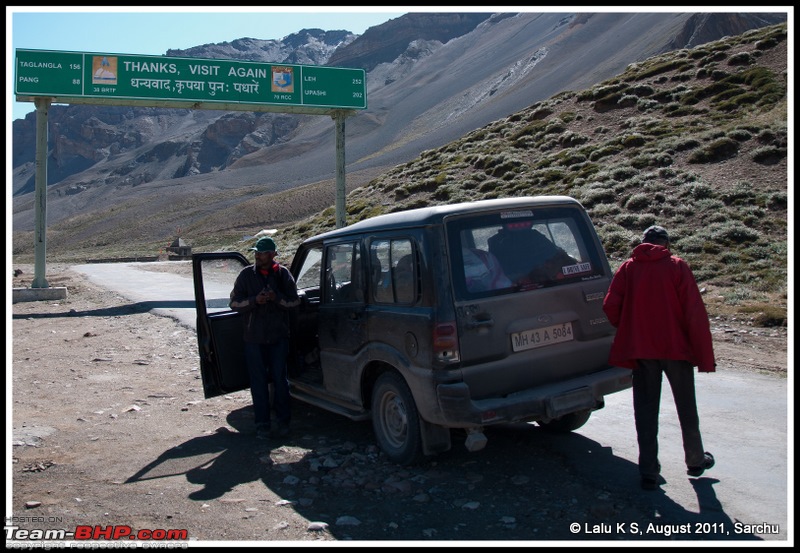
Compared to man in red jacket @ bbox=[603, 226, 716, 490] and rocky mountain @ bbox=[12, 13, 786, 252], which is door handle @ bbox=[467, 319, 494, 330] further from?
rocky mountain @ bbox=[12, 13, 786, 252]

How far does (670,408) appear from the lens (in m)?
6.46

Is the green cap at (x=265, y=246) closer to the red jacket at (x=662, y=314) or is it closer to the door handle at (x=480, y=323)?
the door handle at (x=480, y=323)

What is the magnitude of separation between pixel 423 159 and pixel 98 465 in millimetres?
42822

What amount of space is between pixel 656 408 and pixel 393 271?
214 centimetres

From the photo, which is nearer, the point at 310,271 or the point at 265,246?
the point at 265,246

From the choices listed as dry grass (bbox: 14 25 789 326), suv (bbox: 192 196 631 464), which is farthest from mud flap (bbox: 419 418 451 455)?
dry grass (bbox: 14 25 789 326)

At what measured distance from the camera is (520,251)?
5.23 m

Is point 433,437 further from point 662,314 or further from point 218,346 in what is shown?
point 218,346

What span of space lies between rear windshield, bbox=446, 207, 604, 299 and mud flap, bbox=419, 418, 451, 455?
1.00m

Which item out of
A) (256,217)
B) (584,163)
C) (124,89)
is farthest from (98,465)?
(256,217)

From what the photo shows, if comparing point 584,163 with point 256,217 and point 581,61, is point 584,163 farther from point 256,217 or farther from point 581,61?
point 581,61

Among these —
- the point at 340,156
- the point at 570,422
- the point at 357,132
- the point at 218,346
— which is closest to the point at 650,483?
the point at 570,422

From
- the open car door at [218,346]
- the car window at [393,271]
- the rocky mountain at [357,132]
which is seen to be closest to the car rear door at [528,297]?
the car window at [393,271]

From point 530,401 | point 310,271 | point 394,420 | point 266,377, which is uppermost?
point 310,271
